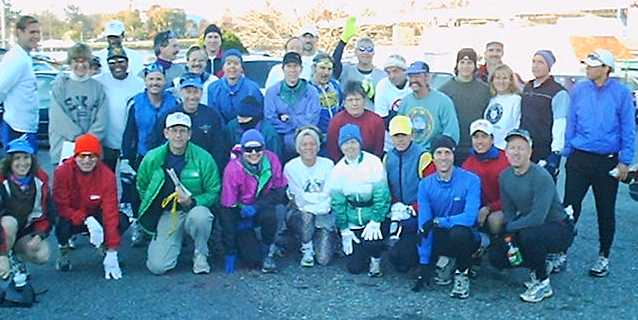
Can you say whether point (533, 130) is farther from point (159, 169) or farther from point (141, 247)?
point (141, 247)

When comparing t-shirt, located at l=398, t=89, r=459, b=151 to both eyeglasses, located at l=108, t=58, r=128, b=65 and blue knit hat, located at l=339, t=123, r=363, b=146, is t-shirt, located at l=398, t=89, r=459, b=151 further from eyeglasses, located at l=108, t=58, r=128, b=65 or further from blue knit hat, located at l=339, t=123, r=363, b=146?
eyeglasses, located at l=108, t=58, r=128, b=65

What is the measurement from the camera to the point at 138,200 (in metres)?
7.39

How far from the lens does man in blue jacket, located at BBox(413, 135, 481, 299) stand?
248 inches

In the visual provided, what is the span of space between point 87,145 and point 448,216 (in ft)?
9.84

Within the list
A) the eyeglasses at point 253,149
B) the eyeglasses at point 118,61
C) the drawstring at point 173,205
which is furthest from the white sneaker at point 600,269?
the eyeglasses at point 118,61

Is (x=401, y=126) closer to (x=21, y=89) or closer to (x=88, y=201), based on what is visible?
(x=88, y=201)

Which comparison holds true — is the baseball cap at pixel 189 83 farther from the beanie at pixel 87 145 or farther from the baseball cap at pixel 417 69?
the baseball cap at pixel 417 69

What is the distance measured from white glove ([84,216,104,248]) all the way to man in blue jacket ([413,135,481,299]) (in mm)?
2607

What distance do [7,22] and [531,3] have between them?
96.2ft

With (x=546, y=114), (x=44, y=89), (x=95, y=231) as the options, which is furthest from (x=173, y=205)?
(x=44, y=89)

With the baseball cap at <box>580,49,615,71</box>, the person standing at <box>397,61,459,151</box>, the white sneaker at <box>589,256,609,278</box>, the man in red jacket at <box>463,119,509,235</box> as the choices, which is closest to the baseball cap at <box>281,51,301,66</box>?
the person standing at <box>397,61,459,151</box>

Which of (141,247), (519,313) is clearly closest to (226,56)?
(141,247)

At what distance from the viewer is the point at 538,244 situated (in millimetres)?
6164

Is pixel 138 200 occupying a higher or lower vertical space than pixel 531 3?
lower
